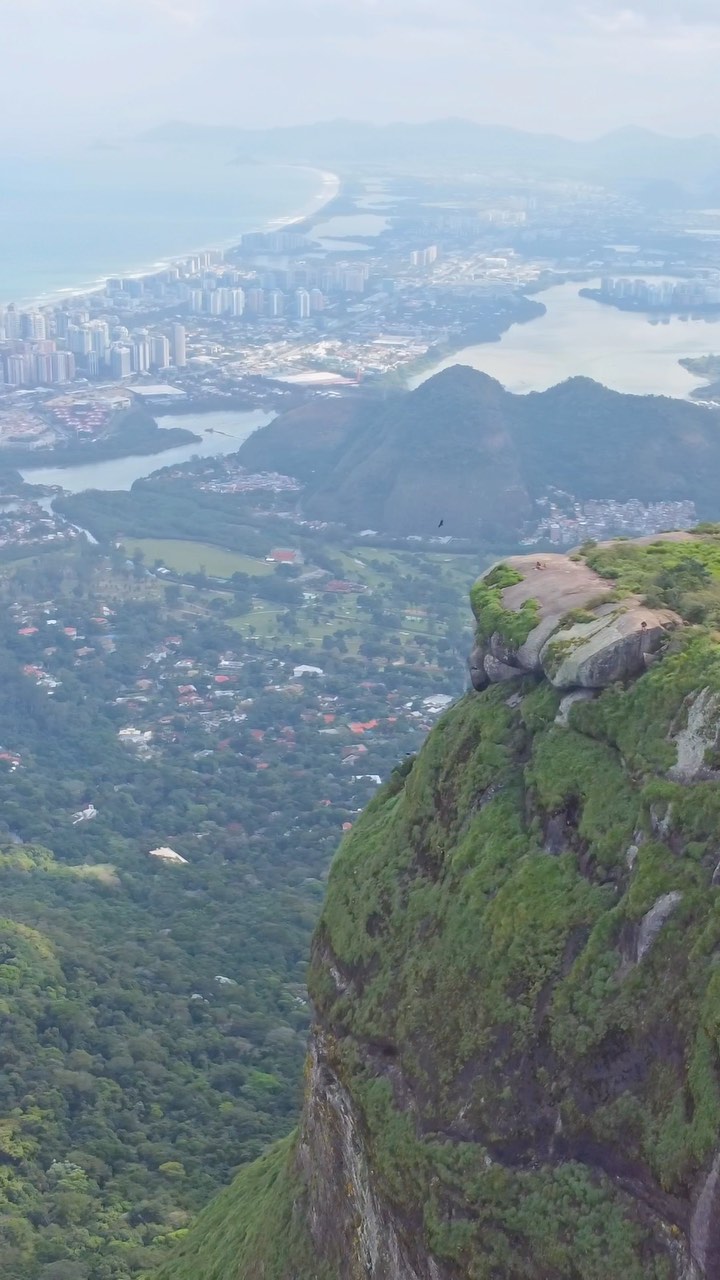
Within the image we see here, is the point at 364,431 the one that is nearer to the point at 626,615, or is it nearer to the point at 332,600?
the point at 332,600

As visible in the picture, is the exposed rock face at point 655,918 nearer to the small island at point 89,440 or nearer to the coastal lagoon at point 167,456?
the coastal lagoon at point 167,456

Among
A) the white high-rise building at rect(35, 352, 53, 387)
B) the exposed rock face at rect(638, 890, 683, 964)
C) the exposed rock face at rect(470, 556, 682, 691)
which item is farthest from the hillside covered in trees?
the exposed rock face at rect(638, 890, 683, 964)

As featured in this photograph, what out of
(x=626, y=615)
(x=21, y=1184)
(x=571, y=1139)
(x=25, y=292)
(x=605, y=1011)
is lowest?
(x=25, y=292)

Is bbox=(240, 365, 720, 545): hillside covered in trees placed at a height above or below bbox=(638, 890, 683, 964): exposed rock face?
below

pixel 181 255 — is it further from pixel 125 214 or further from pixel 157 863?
pixel 157 863

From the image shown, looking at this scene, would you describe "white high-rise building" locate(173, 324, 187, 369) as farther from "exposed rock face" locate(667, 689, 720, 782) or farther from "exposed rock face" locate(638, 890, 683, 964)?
"exposed rock face" locate(638, 890, 683, 964)

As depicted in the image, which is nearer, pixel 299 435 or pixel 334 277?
pixel 299 435

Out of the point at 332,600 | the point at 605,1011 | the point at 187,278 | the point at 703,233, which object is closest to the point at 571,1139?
the point at 605,1011

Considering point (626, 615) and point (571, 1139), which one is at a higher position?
point (626, 615)

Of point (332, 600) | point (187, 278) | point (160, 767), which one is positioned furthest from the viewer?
point (187, 278)
